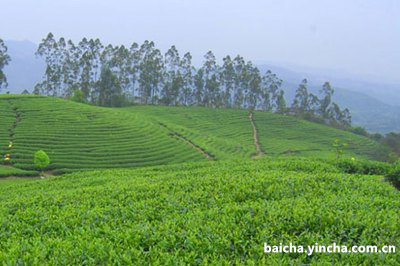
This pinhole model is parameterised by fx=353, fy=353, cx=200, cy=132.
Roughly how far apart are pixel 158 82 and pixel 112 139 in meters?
50.7

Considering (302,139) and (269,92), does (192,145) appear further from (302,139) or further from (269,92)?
(269,92)

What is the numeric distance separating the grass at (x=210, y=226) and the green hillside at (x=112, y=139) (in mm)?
27300

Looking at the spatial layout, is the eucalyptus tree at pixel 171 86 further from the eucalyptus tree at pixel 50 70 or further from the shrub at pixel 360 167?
the shrub at pixel 360 167

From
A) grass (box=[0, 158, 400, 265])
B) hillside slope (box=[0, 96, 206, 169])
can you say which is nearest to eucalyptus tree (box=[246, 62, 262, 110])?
hillside slope (box=[0, 96, 206, 169])

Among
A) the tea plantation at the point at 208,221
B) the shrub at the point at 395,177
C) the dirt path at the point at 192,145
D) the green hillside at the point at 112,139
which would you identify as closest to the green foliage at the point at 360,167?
the tea plantation at the point at 208,221

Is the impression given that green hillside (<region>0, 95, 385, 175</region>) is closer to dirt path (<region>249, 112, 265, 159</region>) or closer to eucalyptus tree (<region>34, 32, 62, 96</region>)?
dirt path (<region>249, 112, 265, 159</region>)

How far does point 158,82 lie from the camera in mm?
90438

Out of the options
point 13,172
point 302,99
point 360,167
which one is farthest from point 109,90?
point 360,167

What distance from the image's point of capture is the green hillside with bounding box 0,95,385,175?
3609 cm

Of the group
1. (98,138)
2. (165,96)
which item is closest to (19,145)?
(98,138)

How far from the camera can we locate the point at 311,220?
629cm

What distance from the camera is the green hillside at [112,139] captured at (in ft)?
118

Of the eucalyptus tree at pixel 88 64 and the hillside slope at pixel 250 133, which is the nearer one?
the hillside slope at pixel 250 133

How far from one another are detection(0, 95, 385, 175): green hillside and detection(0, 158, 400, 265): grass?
27.3m
